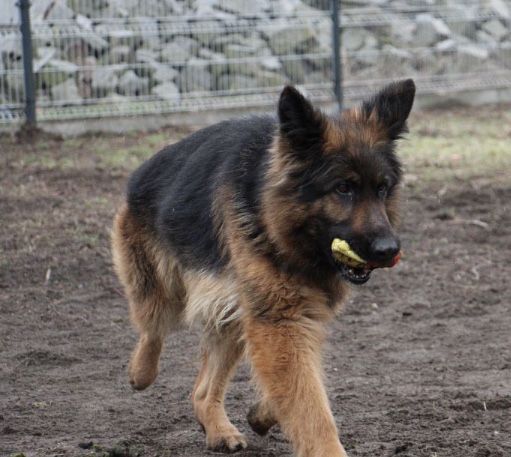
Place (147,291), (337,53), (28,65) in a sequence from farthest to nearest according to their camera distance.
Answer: (337,53)
(28,65)
(147,291)

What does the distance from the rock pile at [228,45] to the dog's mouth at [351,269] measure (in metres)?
9.38

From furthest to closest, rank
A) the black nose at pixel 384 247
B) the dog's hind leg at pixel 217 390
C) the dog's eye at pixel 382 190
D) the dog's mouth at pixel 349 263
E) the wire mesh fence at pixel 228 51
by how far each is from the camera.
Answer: the wire mesh fence at pixel 228 51 < the dog's hind leg at pixel 217 390 < the dog's eye at pixel 382 190 < the dog's mouth at pixel 349 263 < the black nose at pixel 384 247

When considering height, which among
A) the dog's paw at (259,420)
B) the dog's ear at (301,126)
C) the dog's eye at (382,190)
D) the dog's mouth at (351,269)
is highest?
the dog's ear at (301,126)

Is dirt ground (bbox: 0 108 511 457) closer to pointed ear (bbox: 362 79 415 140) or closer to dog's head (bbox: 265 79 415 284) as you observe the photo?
dog's head (bbox: 265 79 415 284)

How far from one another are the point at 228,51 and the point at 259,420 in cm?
1002

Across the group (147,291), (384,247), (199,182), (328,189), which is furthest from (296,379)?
(147,291)

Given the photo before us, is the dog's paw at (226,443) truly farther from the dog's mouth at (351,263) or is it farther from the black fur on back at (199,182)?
the dog's mouth at (351,263)

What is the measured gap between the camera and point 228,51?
47.9 feet

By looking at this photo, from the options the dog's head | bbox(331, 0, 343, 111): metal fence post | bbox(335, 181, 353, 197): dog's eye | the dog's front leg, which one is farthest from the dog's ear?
bbox(331, 0, 343, 111): metal fence post

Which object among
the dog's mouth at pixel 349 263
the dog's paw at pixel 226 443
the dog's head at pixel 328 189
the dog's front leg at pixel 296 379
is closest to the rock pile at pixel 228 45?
the dog's paw at pixel 226 443

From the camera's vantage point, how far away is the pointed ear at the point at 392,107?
4.90m

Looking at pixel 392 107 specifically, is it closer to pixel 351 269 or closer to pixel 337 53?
pixel 351 269

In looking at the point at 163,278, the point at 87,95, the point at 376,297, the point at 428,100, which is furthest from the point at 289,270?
the point at 428,100

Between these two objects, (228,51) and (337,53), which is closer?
(228,51)
